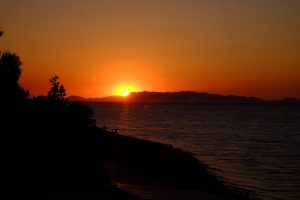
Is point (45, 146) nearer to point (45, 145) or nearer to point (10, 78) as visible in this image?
point (45, 145)

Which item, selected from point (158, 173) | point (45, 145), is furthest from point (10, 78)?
point (158, 173)

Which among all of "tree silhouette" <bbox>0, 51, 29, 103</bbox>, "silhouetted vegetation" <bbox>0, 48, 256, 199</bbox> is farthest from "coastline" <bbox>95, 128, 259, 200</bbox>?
"tree silhouette" <bbox>0, 51, 29, 103</bbox>

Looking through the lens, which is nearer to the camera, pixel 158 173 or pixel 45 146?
pixel 45 146

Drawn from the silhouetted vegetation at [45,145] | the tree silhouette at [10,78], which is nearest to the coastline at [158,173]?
the silhouetted vegetation at [45,145]

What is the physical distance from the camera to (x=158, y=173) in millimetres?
39250

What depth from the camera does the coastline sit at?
23594 millimetres

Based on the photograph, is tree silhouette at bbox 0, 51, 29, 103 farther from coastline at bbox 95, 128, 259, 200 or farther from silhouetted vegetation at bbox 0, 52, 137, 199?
coastline at bbox 95, 128, 259, 200

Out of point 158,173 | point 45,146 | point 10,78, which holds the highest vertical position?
point 10,78

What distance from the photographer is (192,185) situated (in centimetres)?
3425

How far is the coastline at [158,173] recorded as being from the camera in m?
23.6

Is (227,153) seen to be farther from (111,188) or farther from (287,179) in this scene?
(111,188)

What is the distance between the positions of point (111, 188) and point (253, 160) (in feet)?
125

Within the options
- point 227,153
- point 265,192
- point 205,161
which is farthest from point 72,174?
point 227,153

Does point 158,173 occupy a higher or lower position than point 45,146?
lower
